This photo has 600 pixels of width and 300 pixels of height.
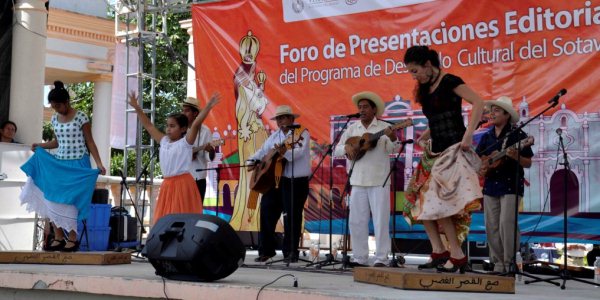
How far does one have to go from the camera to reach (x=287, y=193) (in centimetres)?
793

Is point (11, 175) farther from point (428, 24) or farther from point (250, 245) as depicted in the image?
point (428, 24)

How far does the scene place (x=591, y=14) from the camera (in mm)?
7301

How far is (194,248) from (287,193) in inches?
122

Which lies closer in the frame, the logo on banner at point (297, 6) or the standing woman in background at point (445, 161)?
the standing woman in background at point (445, 161)

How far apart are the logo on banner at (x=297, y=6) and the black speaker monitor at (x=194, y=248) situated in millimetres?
4456

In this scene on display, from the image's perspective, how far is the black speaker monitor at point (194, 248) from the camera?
4.89 m

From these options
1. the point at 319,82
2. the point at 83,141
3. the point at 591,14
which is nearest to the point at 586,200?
the point at 591,14

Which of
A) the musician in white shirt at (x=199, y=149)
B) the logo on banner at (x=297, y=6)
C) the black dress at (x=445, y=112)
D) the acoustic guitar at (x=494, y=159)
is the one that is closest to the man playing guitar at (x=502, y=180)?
the acoustic guitar at (x=494, y=159)

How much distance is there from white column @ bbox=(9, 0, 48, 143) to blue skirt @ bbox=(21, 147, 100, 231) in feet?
9.30

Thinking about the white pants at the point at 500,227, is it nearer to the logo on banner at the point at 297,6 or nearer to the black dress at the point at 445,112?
the black dress at the point at 445,112

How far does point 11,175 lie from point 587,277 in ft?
21.3

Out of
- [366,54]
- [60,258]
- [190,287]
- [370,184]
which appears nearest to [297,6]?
[366,54]

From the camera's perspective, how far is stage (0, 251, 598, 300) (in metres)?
4.48

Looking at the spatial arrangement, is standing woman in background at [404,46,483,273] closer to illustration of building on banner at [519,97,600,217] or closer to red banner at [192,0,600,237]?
illustration of building on banner at [519,97,600,217]
